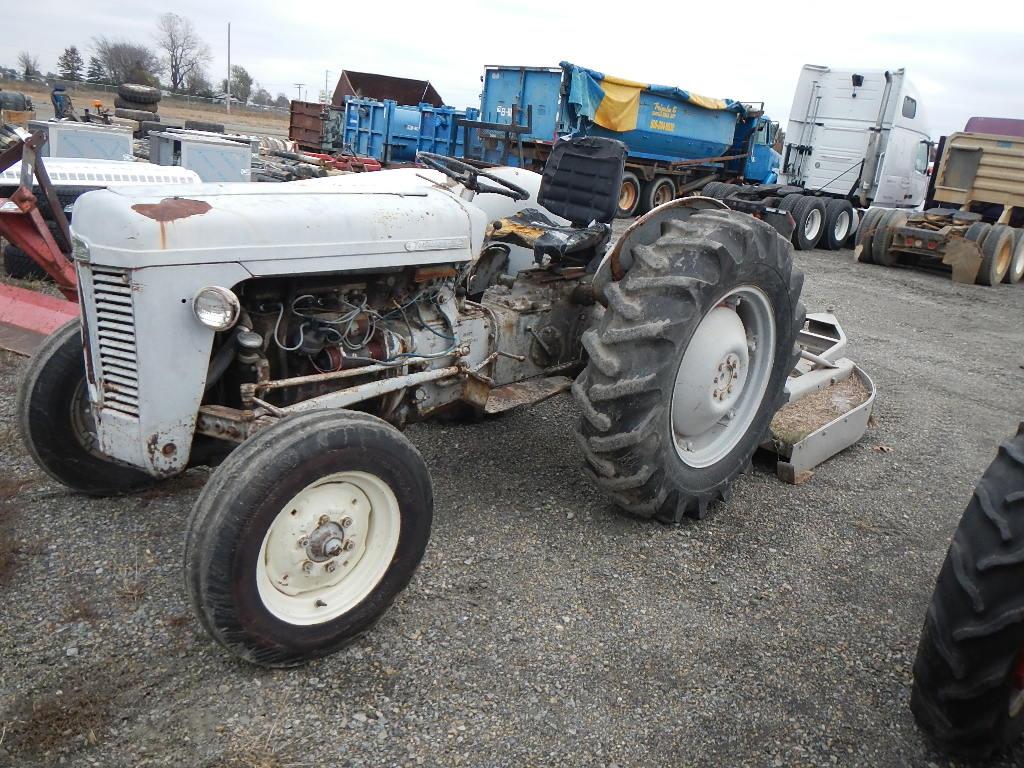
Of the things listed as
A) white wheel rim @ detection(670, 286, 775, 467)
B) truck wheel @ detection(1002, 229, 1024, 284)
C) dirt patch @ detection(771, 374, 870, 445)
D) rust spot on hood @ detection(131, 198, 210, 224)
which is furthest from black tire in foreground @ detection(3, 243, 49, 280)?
truck wheel @ detection(1002, 229, 1024, 284)

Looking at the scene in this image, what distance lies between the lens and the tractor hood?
223 centimetres

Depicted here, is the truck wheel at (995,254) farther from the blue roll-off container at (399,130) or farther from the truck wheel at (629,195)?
the blue roll-off container at (399,130)

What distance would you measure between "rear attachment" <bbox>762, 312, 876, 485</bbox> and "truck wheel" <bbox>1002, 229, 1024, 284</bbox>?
26.3 feet

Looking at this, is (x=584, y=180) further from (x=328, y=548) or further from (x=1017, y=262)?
(x=1017, y=262)

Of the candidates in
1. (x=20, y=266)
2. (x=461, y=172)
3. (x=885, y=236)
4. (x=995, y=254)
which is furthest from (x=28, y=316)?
(x=995, y=254)

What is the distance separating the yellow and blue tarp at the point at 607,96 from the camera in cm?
1374

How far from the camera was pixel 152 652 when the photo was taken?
7.78 ft

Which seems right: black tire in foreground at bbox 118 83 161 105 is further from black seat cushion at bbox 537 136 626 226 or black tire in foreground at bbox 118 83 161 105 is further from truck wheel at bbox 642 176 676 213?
black seat cushion at bbox 537 136 626 226

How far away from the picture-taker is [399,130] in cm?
1678

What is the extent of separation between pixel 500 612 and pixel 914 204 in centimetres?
1546

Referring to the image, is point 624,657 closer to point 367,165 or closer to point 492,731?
point 492,731

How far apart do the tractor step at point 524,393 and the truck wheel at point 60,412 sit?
1.43m

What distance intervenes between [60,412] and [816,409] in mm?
3711

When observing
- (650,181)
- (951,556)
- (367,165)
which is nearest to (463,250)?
(951,556)
